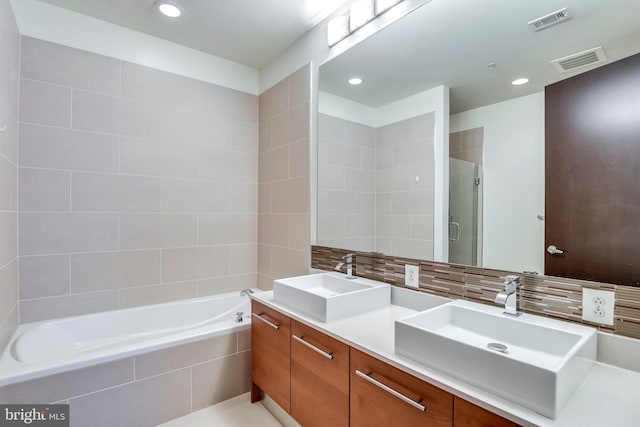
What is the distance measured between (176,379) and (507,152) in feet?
7.31

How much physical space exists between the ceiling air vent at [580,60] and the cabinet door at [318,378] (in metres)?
1.41

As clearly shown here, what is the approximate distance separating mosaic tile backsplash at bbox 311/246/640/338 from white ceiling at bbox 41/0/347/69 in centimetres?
172

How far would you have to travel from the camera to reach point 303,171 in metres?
2.44

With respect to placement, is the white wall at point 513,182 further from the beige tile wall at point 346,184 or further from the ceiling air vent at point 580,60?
the beige tile wall at point 346,184

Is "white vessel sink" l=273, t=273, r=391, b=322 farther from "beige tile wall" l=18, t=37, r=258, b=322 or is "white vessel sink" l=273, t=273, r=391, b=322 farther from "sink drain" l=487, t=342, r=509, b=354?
"beige tile wall" l=18, t=37, r=258, b=322

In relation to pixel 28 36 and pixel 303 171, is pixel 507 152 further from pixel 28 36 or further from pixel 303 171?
pixel 28 36

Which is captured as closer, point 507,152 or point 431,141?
point 507,152

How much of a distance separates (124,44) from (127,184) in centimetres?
105

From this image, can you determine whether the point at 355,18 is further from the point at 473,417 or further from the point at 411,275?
the point at 473,417

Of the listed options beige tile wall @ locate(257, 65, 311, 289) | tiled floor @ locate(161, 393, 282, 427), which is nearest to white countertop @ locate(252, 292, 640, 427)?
tiled floor @ locate(161, 393, 282, 427)

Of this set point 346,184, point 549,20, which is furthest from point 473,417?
point 346,184

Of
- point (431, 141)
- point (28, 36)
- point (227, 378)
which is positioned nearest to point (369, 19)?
point (431, 141)

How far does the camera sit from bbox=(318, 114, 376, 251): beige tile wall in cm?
208

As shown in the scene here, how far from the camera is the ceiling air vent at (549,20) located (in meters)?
1.19
